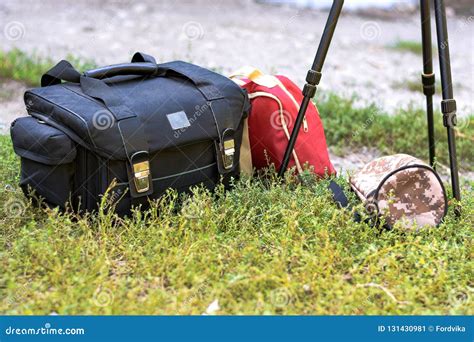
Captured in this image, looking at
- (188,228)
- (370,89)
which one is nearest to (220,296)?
(188,228)

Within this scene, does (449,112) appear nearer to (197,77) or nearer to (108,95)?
(197,77)

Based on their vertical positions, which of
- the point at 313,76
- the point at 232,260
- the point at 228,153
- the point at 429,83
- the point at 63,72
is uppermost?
the point at 63,72

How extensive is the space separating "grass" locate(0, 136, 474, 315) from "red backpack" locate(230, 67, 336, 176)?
32cm

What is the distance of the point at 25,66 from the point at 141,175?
234cm

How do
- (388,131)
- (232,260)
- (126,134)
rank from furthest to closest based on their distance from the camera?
(388,131), (126,134), (232,260)

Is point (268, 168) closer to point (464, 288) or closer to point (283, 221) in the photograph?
point (283, 221)

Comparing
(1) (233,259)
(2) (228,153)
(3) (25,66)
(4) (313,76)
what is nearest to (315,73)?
(4) (313,76)

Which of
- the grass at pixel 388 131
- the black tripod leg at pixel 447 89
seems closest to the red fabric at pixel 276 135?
the black tripod leg at pixel 447 89

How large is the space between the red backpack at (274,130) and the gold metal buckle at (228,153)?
178mm

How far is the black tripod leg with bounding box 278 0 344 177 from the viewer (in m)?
2.99

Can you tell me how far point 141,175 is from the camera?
9.39 ft

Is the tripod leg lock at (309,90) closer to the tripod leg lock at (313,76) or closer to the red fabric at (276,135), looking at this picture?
the tripod leg lock at (313,76)

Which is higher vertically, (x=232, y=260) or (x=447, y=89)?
(x=447, y=89)
